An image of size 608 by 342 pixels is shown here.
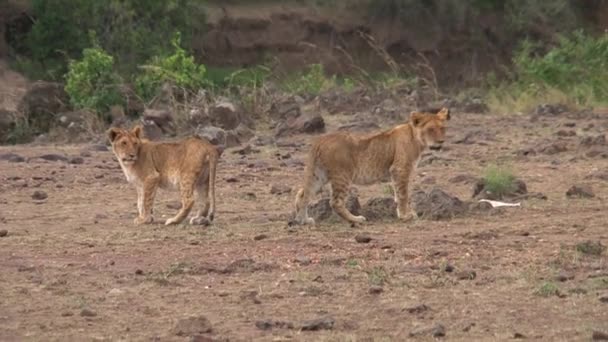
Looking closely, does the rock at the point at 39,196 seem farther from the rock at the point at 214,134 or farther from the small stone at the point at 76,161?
the rock at the point at 214,134

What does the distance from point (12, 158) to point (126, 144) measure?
238 inches

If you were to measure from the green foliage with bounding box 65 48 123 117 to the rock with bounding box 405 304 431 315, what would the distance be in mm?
15961

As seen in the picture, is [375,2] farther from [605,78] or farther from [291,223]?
[291,223]

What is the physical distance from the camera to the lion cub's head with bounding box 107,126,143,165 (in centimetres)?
1361

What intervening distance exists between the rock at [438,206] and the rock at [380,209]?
0.70 ft

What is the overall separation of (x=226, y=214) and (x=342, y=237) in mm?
2279

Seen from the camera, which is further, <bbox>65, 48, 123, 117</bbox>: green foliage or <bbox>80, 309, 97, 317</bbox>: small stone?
<bbox>65, 48, 123, 117</bbox>: green foliage

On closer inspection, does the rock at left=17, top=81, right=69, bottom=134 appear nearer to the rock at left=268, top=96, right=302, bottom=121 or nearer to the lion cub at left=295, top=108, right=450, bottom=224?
the rock at left=268, top=96, right=302, bottom=121

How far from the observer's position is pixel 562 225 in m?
12.7

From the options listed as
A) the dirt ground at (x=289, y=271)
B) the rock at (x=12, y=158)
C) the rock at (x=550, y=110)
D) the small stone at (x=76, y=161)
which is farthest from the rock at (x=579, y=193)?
the rock at (x=550, y=110)

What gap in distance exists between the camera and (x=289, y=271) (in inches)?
424

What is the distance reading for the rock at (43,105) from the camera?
25.6 meters

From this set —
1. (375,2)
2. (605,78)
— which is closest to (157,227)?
(605,78)

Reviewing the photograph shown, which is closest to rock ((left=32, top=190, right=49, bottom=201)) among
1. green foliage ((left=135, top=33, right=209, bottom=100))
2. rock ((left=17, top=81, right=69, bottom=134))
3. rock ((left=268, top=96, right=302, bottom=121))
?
rock ((left=268, top=96, right=302, bottom=121))
